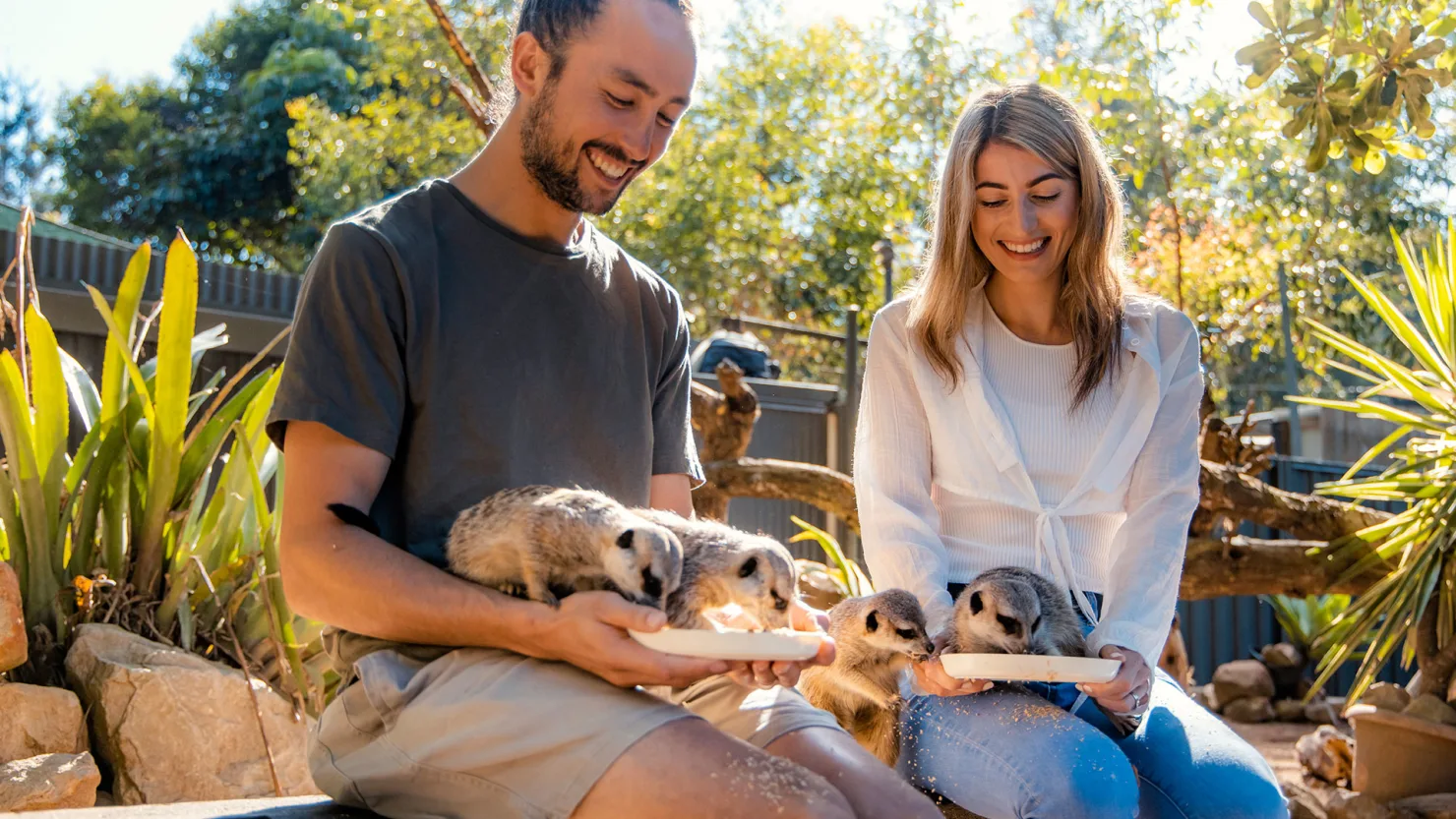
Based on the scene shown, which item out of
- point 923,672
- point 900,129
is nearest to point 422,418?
point 923,672

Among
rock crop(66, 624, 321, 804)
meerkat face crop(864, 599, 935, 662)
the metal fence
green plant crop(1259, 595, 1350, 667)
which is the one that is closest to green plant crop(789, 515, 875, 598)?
rock crop(66, 624, 321, 804)

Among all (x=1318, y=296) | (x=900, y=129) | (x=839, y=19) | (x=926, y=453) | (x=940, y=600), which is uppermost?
(x=839, y=19)

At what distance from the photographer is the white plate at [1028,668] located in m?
2.08

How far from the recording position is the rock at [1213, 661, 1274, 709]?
384 inches

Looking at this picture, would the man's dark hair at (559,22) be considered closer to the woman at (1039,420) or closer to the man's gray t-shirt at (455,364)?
the man's gray t-shirt at (455,364)

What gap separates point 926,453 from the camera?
2.96 meters

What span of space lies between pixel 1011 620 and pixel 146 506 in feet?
8.75

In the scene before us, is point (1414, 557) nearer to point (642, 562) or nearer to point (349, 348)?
point (642, 562)

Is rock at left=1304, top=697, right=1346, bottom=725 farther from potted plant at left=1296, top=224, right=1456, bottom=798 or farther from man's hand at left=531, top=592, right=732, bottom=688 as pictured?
man's hand at left=531, top=592, right=732, bottom=688

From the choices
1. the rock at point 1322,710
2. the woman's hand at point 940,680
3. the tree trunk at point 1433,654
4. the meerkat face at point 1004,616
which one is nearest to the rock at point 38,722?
the woman's hand at point 940,680

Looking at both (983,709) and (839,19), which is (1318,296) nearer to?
(839,19)

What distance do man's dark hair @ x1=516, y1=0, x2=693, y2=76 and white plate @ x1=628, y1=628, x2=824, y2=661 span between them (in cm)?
102

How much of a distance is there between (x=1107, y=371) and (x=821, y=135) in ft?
44.4

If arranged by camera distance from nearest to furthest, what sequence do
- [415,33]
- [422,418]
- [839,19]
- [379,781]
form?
[379,781]
[422,418]
[415,33]
[839,19]
